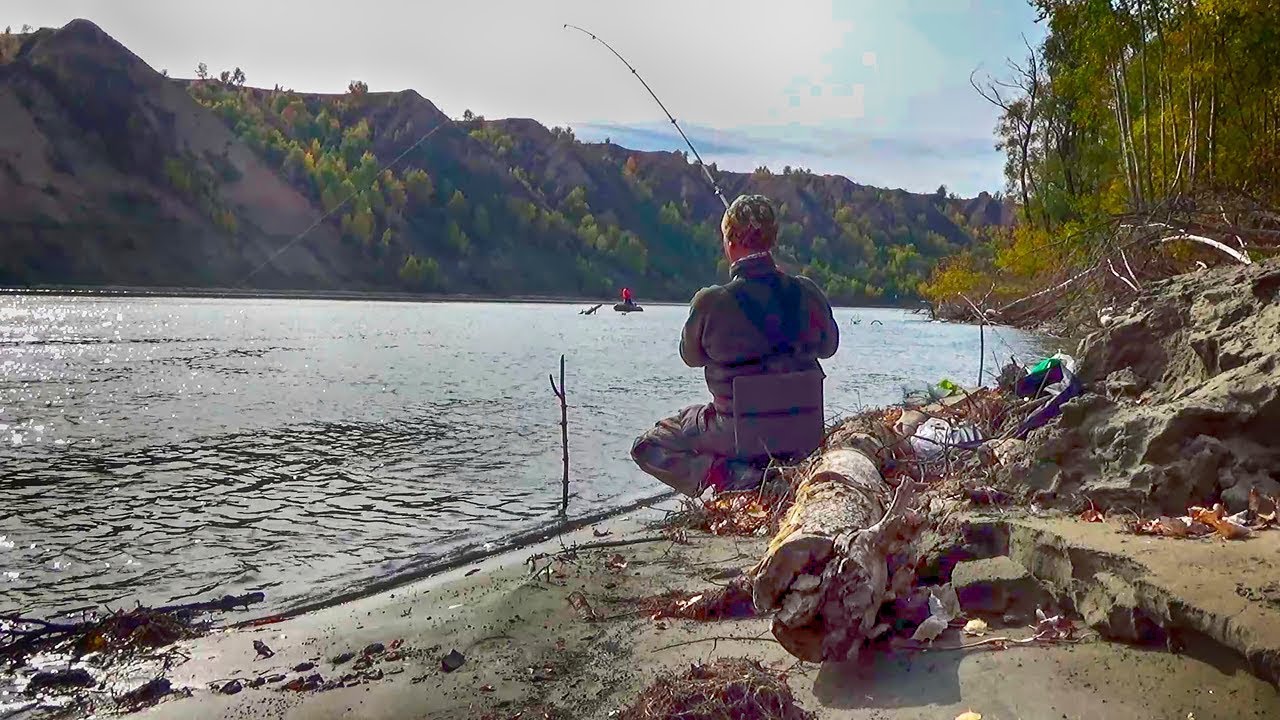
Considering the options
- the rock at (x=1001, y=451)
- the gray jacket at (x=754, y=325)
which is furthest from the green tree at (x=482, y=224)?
the rock at (x=1001, y=451)

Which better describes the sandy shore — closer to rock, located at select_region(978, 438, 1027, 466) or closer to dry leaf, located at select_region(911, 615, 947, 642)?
dry leaf, located at select_region(911, 615, 947, 642)

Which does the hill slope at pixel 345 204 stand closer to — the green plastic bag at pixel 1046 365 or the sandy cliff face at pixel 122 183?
the sandy cliff face at pixel 122 183

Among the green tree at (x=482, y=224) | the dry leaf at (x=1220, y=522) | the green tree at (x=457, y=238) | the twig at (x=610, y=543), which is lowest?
the twig at (x=610, y=543)

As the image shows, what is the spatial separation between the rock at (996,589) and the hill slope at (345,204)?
214 feet

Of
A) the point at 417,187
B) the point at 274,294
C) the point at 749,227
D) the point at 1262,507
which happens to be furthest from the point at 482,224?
the point at 1262,507

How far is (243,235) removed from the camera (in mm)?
106875

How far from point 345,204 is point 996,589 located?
66.5 m

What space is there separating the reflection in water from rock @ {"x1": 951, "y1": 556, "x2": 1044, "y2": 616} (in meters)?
4.13

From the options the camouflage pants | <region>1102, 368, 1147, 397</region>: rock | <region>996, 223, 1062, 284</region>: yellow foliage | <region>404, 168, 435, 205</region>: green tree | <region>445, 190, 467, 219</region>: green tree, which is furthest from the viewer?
<region>445, 190, 467, 219</region>: green tree

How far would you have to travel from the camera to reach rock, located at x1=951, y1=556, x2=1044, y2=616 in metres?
3.56

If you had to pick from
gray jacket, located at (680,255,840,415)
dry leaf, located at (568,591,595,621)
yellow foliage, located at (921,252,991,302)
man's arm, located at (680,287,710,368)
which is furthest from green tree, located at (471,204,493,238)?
dry leaf, located at (568,591,595,621)

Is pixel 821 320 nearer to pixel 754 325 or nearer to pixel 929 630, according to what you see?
pixel 754 325

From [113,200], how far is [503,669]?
112 meters

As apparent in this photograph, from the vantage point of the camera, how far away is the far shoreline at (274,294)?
3223 inches
